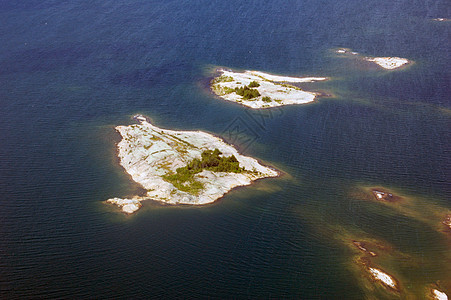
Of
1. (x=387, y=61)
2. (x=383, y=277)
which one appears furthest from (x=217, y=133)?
(x=387, y=61)

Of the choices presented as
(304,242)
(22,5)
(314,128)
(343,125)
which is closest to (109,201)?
(304,242)

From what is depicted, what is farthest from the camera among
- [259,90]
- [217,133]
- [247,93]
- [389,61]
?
[389,61]

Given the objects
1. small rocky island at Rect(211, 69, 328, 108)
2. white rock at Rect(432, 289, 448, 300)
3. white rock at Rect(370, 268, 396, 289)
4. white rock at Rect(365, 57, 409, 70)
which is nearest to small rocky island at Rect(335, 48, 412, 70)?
white rock at Rect(365, 57, 409, 70)

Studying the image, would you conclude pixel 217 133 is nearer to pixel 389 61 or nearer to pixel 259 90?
pixel 259 90

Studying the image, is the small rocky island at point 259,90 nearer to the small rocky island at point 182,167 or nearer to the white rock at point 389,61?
the small rocky island at point 182,167

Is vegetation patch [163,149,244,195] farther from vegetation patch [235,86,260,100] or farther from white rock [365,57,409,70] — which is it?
white rock [365,57,409,70]
